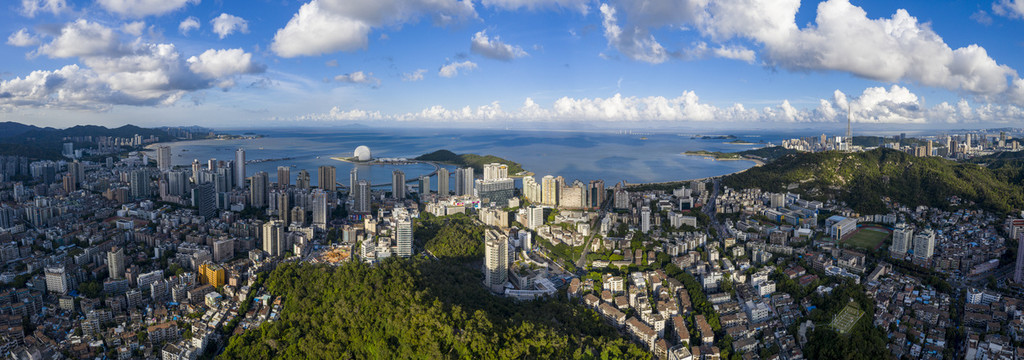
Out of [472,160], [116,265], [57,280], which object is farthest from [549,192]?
[472,160]

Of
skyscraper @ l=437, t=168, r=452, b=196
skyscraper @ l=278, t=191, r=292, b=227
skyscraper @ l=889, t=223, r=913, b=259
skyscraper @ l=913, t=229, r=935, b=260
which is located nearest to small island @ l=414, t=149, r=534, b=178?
skyscraper @ l=437, t=168, r=452, b=196

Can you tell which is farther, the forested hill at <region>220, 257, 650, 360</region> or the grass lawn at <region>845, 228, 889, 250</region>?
the grass lawn at <region>845, 228, 889, 250</region>

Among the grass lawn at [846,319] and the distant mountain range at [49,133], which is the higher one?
the distant mountain range at [49,133]

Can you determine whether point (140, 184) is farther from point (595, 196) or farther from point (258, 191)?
point (595, 196)

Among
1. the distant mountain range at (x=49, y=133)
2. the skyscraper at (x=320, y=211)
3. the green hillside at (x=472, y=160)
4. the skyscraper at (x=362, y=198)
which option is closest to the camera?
the skyscraper at (x=320, y=211)

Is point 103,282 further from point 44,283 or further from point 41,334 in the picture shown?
point 41,334

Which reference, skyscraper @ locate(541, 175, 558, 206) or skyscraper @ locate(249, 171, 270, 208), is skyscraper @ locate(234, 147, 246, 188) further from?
skyscraper @ locate(541, 175, 558, 206)

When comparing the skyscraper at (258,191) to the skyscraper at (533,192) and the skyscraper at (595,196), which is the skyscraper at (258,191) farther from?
the skyscraper at (595,196)

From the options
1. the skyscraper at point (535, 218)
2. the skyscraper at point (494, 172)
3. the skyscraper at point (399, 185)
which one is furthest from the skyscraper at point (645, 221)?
the skyscraper at point (399, 185)
